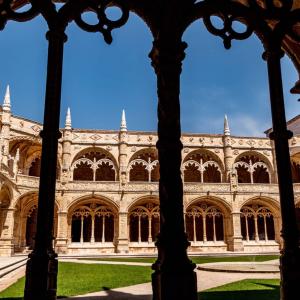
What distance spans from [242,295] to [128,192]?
1818 centimetres

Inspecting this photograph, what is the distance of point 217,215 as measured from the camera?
2511cm

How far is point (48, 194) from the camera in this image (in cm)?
290

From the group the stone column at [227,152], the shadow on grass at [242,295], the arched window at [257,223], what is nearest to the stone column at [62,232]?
the stone column at [227,152]

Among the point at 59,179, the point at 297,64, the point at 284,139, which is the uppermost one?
the point at 59,179

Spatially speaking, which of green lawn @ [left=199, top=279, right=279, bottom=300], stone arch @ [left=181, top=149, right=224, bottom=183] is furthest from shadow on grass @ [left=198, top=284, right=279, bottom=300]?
stone arch @ [left=181, top=149, right=224, bottom=183]

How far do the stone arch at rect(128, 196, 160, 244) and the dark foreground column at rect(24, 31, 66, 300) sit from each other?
2111 cm

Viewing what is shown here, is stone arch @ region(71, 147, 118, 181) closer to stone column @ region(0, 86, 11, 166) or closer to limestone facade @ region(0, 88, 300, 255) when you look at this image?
limestone facade @ region(0, 88, 300, 255)

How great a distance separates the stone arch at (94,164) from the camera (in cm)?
2503

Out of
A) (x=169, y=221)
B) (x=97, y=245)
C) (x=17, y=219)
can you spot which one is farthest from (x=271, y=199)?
(x=169, y=221)

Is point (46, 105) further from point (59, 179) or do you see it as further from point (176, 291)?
point (59, 179)

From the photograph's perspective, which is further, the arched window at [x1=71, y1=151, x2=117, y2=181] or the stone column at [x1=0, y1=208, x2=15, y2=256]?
the arched window at [x1=71, y1=151, x2=117, y2=181]

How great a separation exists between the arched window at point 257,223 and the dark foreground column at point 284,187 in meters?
22.7

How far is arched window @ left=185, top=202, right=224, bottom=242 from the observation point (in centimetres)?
2480

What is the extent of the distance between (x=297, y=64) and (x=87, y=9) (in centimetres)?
250
